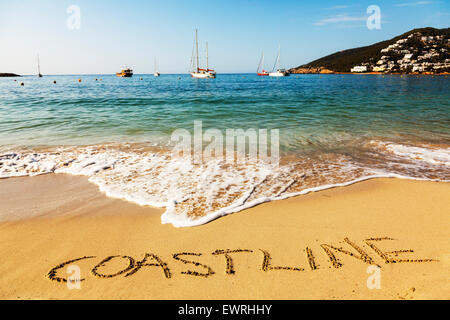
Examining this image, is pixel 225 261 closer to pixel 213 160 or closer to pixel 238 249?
pixel 238 249

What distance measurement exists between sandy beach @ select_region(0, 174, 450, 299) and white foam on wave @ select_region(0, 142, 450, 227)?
1.26ft

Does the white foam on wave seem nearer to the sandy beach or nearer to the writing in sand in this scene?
the sandy beach

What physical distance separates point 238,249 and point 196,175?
10.1ft

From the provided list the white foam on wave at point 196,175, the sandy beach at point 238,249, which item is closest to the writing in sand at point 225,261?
the sandy beach at point 238,249

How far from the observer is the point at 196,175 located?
611cm

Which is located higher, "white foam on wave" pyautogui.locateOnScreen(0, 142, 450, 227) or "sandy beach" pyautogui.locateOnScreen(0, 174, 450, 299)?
"white foam on wave" pyautogui.locateOnScreen(0, 142, 450, 227)

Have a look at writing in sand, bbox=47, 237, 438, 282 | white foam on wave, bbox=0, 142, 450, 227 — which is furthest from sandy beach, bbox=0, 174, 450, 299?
white foam on wave, bbox=0, 142, 450, 227

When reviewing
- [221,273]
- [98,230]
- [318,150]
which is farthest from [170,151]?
[221,273]

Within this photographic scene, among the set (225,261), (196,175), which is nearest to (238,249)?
(225,261)

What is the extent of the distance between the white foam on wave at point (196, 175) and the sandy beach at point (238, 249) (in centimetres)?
38

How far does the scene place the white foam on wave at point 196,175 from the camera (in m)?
4.74

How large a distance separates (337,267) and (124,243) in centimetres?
297

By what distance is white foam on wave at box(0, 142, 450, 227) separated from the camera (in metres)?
4.74

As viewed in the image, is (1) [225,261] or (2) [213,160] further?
(2) [213,160]
